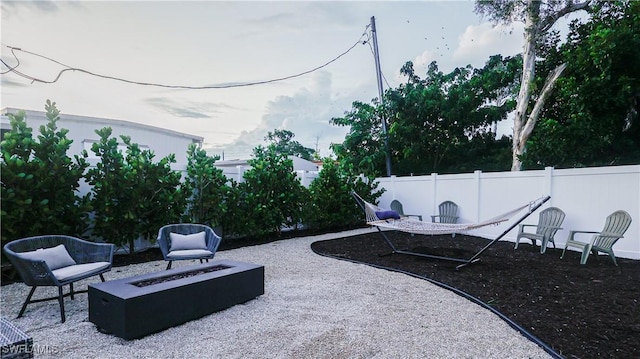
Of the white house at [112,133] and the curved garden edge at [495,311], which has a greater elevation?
the white house at [112,133]

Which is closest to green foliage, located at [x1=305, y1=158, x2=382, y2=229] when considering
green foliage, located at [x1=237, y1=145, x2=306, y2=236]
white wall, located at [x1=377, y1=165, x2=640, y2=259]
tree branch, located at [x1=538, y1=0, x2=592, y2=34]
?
green foliage, located at [x1=237, y1=145, x2=306, y2=236]

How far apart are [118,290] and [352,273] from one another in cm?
279

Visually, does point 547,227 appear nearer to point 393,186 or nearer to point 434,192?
point 434,192

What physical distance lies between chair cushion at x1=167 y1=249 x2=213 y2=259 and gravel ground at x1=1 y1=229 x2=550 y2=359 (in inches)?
36.3

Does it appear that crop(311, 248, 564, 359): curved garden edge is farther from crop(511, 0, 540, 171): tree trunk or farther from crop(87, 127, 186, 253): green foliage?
crop(511, 0, 540, 171): tree trunk

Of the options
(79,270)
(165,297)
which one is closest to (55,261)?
(79,270)

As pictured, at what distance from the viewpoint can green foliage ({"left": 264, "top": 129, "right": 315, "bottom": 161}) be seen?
1005 inches

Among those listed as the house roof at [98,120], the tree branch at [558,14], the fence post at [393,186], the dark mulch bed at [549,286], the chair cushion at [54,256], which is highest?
the tree branch at [558,14]

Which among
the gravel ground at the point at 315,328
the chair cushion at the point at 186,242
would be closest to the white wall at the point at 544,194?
the gravel ground at the point at 315,328

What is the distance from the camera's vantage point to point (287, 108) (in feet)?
63.4

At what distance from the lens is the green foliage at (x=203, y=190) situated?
19.9 feet

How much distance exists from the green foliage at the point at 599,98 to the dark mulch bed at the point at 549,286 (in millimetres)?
3872

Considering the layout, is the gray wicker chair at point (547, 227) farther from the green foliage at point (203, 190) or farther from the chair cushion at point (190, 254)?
the green foliage at point (203, 190)

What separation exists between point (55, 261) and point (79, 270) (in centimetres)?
29
